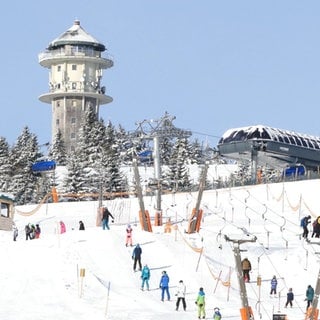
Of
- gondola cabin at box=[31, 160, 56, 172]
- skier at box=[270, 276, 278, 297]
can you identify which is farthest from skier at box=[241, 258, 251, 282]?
gondola cabin at box=[31, 160, 56, 172]

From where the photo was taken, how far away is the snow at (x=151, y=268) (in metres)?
28.5

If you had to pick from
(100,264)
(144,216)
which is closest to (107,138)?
(144,216)

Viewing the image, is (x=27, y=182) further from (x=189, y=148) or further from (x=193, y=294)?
(x=193, y=294)

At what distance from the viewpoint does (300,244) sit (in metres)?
40.6

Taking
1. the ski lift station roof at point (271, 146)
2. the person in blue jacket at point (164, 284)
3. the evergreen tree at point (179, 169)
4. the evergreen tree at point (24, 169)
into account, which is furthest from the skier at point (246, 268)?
the evergreen tree at point (24, 169)

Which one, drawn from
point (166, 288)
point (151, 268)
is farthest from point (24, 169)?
point (166, 288)

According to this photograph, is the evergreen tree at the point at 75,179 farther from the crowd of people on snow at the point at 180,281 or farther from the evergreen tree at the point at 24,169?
the crowd of people on snow at the point at 180,281

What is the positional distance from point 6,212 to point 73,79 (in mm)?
63509

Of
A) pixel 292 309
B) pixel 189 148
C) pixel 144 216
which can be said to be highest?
pixel 189 148

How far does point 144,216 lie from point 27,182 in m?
43.5

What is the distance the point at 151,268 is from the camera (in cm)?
3391

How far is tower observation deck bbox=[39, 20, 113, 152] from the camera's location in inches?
4205

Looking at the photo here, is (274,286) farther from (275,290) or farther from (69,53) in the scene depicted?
(69,53)

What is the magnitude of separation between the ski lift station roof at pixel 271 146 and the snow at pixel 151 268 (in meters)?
15.4
